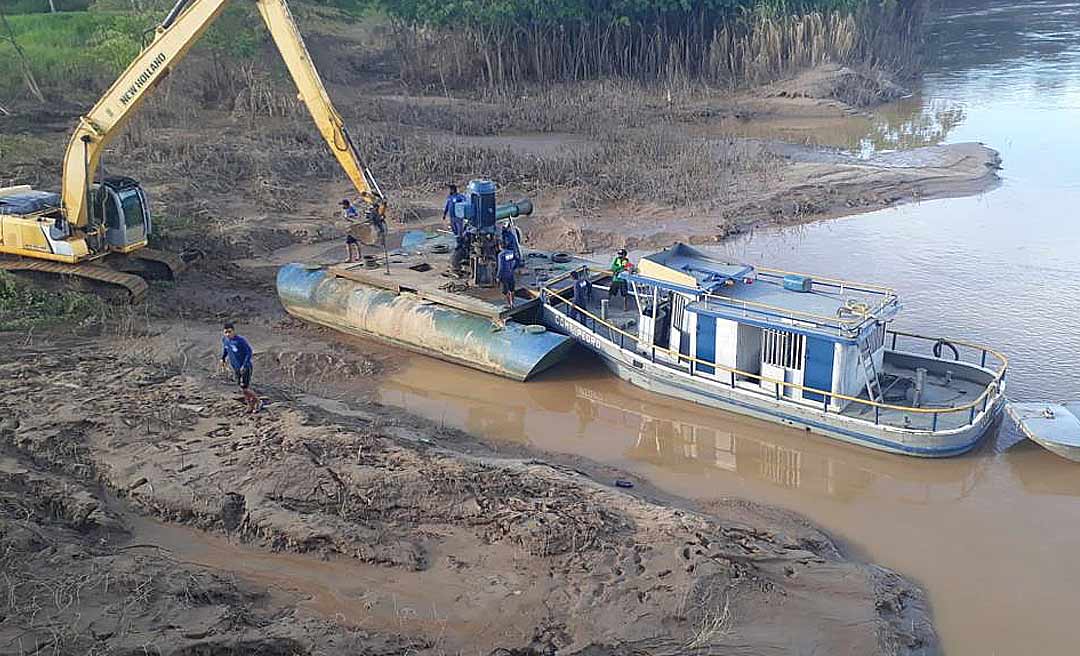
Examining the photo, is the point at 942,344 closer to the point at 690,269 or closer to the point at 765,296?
the point at 765,296

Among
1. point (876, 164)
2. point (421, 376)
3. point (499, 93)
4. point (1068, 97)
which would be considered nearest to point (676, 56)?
point (499, 93)

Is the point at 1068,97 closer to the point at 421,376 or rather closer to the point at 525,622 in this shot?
the point at 421,376

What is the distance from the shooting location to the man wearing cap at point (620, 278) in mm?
16641

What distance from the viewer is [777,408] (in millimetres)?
13719

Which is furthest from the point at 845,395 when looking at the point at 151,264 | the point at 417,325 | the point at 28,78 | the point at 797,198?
the point at 28,78

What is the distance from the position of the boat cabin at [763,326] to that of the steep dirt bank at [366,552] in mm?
2715

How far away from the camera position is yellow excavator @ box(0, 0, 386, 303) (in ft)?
54.9

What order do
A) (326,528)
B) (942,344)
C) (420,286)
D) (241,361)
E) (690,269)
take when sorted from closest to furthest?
1. (326,528)
2. (241,361)
3. (942,344)
4. (690,269)
5. (420,286)

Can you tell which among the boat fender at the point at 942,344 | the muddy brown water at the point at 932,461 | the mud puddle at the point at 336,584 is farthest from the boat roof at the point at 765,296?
the mud puddle at the point at 336,584

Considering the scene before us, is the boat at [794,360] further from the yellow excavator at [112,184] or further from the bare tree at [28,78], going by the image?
the bare tree at [28,78]

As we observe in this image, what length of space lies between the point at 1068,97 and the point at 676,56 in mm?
16154

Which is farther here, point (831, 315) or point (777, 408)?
point (777, 408)

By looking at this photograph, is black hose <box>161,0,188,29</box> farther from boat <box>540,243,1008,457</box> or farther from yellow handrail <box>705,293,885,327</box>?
yellow handrail <box>705,293,885,327</box>

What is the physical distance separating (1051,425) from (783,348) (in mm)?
3765
